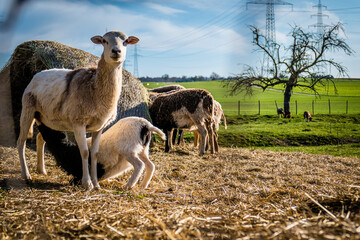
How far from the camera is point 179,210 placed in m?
3.67

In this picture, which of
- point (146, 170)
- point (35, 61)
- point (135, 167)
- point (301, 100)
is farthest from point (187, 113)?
point (301, 100)

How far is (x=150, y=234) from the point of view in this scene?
2787 mm

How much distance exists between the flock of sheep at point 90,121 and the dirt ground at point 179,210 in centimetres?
38

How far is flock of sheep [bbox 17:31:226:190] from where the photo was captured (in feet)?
17.8

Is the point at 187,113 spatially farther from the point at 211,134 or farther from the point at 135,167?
the point at 135,167

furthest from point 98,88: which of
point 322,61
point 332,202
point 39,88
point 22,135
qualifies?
point 322,61

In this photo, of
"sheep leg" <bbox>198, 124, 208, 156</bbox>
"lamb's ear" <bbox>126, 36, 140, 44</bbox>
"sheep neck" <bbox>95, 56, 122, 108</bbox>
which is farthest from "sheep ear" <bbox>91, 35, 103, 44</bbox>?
"sheep leg" <bbox>198, 124, 208, 156</bbox>

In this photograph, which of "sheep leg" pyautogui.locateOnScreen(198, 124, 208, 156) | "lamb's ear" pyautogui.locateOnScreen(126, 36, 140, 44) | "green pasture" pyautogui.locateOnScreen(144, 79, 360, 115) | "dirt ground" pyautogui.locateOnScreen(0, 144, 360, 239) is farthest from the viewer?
"green pasture" pyautogui.locateOnScreen(144, 79, 360, 115)

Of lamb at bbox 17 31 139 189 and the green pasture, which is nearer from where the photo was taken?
lamb at bbox 17 31 139 189

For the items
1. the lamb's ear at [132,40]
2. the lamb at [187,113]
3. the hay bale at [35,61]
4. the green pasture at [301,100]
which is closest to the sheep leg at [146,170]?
the lamb's ear at [132,40]

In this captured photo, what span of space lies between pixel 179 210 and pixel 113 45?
2845 millimetres

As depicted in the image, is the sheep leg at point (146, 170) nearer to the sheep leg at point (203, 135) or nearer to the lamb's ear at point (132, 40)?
the lamb's ear at point (132, 40)

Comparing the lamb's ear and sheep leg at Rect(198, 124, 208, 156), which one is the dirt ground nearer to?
the lamb's ear

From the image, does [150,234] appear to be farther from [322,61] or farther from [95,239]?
[322,61]
